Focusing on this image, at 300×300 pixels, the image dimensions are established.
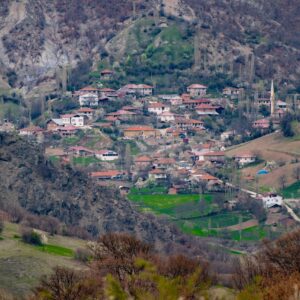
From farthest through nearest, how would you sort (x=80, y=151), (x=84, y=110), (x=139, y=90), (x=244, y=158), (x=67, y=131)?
(x=139, y=90) → (x=84, y=110) → (x=67, y=131) → (x=80, y=151) → (x=244, y=158)

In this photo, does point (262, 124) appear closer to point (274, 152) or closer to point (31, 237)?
point (274, 152)

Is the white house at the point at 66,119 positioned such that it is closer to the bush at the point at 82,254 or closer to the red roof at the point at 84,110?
the red roof at the point at 84,110

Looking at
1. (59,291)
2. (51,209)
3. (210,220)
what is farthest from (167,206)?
(59,291)

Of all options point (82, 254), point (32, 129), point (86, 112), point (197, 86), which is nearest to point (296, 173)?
point (32, 129)

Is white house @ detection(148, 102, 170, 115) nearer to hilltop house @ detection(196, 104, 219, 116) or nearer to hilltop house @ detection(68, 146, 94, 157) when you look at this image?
hilltop house @ detection(196, 104, 219, 116)

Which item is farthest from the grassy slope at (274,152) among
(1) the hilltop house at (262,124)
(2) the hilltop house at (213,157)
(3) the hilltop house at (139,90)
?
(3) the hilltop house at (139,90)

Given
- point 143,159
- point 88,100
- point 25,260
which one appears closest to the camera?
point 25,260
